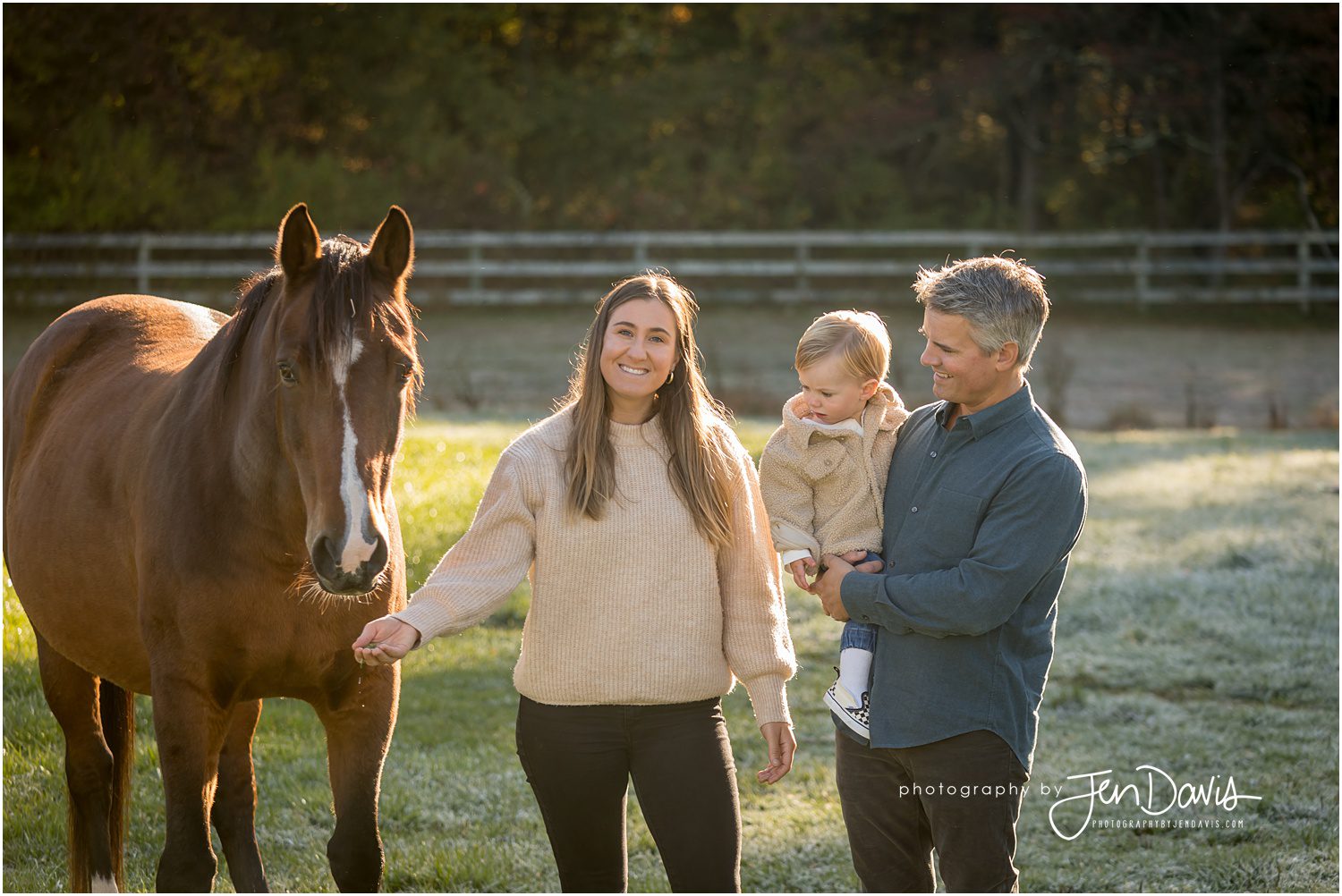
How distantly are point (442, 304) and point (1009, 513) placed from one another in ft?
66.7

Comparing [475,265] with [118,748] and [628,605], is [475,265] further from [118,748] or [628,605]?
[628,605]

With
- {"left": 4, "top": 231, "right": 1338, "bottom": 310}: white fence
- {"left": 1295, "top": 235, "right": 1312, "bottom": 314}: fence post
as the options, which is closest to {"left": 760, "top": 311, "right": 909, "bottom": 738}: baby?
{"left": 4, "top": 231, "right": 1338, "bottom": 310}: white fence

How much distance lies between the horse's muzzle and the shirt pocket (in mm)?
1124

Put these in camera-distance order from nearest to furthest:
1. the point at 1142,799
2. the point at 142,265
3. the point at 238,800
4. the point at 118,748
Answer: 1. the point at 238,800
2. the point at 118,748
3. the point at 1142,799
4. the point at 142,265

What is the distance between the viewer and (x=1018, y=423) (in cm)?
272

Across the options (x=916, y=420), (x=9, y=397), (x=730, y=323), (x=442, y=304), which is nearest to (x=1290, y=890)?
(x=916, y=420)

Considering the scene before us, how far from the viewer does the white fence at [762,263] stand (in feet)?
67.7

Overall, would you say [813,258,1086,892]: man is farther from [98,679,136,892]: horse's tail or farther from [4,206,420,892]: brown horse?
[98,679,136,892]: horse's tail

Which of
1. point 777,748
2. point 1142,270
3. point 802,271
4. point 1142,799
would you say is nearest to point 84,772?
point 777,748

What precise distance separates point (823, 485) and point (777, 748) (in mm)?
591

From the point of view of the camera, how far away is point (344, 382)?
271 cm

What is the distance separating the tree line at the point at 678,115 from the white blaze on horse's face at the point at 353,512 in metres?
18.8

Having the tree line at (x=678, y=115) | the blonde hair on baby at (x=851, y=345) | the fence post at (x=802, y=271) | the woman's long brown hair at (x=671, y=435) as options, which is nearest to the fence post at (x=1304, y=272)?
the tree line at (x=678, y=115)

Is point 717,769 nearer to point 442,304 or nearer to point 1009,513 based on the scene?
point 1009,513
